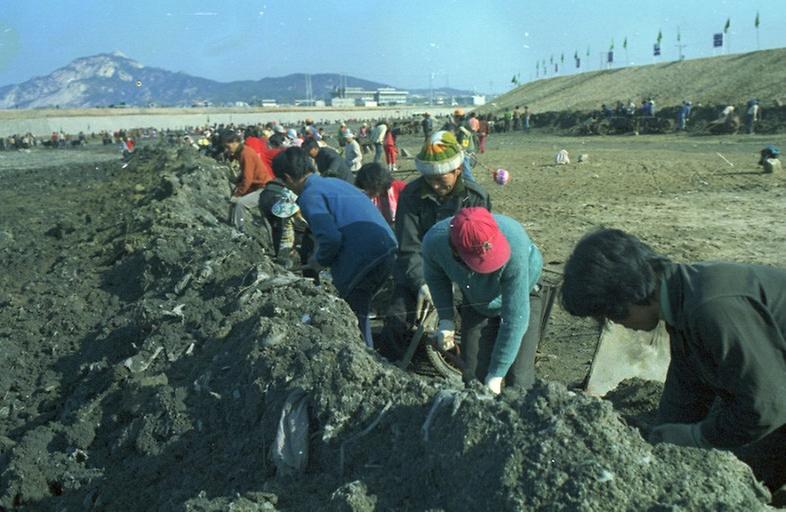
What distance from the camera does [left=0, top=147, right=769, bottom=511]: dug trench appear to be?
2.29 meters

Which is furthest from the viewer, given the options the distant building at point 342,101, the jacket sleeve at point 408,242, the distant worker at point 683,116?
the distant building at point 342,101

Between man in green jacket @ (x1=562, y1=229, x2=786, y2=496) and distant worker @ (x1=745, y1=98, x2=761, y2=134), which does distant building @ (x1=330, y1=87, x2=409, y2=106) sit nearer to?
distant worker @ (x1=745, y1=98, x2=761, y2=134)

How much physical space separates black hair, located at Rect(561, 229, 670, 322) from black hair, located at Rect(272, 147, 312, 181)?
10.1 feet

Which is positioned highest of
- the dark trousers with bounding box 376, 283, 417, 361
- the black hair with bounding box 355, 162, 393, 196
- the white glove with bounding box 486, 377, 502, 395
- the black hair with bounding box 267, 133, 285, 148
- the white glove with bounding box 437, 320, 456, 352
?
the black hair with bounding box 355, 162, 393, 196

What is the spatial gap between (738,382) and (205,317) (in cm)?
381

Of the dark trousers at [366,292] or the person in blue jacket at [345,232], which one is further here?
the dark trousers at [366,292]

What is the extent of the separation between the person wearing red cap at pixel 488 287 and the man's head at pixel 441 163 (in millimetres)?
821

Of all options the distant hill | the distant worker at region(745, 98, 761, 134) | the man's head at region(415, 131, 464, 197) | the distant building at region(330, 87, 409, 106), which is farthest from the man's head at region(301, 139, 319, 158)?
the distant building at region(330, 87, 409, 106)

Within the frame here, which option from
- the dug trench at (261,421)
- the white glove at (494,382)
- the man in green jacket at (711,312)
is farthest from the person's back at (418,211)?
the man in green jacket at (711,312)

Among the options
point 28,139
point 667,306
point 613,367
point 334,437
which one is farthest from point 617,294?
point 28,139

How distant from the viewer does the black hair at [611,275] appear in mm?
2490

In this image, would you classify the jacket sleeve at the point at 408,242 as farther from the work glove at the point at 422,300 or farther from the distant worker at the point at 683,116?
the distant worker at the point at 683,116

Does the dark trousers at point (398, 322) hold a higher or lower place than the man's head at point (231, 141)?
lower

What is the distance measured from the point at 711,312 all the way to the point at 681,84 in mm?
52252
